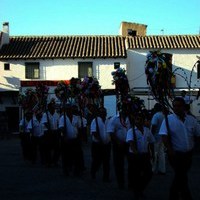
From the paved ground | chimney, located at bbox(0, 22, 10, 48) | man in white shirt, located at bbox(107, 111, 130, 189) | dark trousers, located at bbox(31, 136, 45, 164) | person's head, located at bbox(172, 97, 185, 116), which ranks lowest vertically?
the paved ground

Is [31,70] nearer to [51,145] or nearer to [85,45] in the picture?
[85,45]

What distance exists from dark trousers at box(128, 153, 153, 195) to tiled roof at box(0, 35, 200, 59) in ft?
114

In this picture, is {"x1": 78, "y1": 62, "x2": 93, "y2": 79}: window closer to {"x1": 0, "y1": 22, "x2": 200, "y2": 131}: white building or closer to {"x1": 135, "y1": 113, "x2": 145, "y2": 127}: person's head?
{"x1": 0, "y1": 22, "x2": 200, "y2": 131}: white building

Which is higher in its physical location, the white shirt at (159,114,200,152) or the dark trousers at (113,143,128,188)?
the white shirt at (159,114,200,152)

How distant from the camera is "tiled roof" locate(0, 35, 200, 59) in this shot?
45.9 metres

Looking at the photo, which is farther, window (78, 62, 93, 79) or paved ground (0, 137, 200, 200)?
window (78, 62, 93, 79)

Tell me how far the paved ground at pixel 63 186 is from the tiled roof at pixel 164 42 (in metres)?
30.8

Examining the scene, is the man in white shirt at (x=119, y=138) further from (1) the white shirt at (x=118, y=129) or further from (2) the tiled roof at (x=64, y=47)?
(2) the tiled roof at (x=64, y=47)

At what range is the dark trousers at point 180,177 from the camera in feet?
29.6

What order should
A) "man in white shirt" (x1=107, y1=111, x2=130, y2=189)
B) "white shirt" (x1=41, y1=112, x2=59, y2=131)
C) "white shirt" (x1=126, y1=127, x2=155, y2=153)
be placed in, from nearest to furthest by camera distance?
"white shirt" (x1=126, y1=127, x2=155, y2=153), "man in white shirt" (x1=107, y1=111, x2=130, y2=189), "white shirt" (x1=41, y1=112, x2=59, y2=131)

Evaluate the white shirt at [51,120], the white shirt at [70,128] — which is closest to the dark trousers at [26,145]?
the white shirt at [51,120]

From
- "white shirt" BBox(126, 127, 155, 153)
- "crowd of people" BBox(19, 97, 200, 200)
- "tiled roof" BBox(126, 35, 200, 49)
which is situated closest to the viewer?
"crowd of people" BBox(19, 97, 200, 200)

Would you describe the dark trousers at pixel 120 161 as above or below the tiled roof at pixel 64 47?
below

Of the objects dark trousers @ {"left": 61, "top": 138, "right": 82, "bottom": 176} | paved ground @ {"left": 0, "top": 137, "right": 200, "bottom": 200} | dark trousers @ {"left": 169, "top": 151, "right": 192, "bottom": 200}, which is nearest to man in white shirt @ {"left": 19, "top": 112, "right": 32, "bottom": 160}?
paved ground @ {"left": 0, "top": 137, "right": 200, "bottom": 200}
